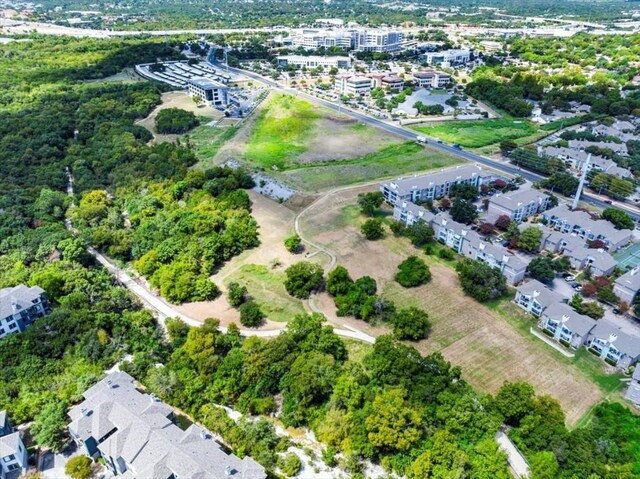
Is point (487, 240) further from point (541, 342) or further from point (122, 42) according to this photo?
point (122, 42)

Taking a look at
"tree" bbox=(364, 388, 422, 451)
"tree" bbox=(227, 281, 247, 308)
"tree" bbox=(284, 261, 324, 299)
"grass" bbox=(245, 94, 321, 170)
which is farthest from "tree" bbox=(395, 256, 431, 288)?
"grass" bbox=(245, 94, 321, 170)

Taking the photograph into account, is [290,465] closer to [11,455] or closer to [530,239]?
[11,455]

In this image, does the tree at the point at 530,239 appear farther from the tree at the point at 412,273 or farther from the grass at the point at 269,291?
the grass at the point at 269,291

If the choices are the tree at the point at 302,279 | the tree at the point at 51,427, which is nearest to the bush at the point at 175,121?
the tree at the point at 302,279

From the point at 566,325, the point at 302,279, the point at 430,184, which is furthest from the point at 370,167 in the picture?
the point at 566,325

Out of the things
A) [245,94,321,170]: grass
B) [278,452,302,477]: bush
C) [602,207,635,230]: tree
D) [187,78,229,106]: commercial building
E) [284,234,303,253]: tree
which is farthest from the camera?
[187,78,229,106]: commercial building

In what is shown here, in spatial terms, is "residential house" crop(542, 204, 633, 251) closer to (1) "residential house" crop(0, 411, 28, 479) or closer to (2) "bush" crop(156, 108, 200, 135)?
(1) "residential house" crop(0, 411, 28, 479)
